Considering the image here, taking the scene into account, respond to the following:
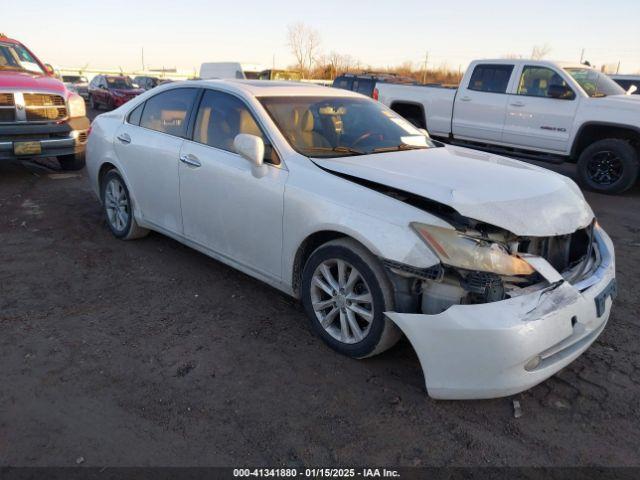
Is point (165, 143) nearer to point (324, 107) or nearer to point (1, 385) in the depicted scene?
point (324, 107)

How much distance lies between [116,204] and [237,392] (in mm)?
3097

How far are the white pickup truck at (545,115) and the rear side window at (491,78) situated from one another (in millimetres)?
17

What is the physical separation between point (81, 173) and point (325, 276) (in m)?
7.04

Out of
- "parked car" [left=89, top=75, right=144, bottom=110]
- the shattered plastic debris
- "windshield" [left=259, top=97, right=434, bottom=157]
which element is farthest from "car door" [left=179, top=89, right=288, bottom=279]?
"parked car" [left=89, top=75, right=144, bottom=110]

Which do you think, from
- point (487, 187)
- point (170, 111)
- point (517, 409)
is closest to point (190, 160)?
point (170, 111)

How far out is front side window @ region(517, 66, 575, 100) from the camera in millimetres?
8328

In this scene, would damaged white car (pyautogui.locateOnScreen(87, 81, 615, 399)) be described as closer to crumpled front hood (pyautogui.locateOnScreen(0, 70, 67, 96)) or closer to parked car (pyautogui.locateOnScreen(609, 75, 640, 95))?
crumpled front hood (pyautogui.locateOnScreen(0, 70, 67, 96))

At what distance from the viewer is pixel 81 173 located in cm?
880

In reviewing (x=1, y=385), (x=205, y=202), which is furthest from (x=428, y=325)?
(x=1, y=385)

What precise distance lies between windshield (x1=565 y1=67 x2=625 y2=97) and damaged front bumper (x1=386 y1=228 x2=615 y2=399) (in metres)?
6.93

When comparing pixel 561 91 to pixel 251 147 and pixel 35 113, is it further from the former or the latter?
pixel 35 113

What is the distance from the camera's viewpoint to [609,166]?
8172mm

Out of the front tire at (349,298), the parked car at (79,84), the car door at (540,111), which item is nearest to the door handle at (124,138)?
the front tire at (349,298)

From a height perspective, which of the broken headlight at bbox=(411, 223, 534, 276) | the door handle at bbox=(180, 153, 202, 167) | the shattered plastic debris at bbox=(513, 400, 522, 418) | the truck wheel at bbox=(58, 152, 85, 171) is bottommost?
the shattered plastic debris at bbox=(513, 400, 522, 418)
